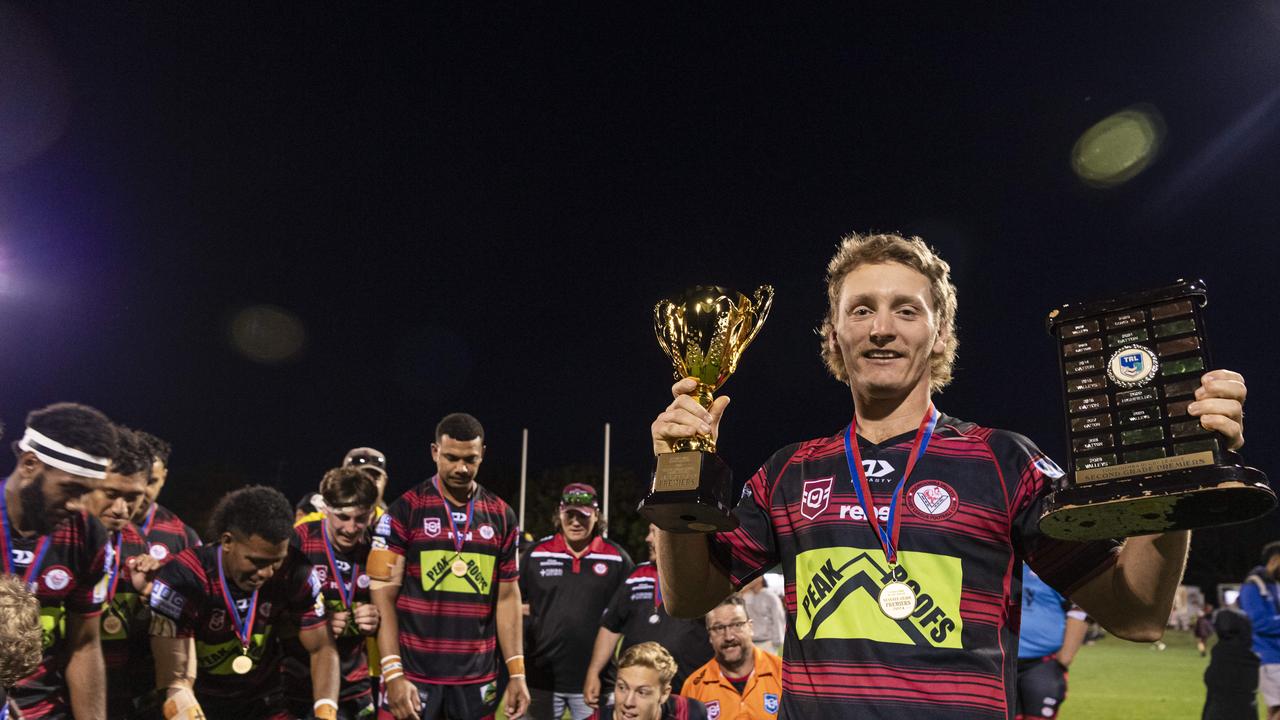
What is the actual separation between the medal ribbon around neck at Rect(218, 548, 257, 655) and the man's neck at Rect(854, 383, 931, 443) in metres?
5.08

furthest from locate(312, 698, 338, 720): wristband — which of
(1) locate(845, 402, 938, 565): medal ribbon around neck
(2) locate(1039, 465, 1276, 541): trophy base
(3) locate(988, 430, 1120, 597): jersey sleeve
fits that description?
(2) locate(1039, 465, 1276, 541): trophy base

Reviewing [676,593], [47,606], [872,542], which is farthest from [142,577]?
[872,542]

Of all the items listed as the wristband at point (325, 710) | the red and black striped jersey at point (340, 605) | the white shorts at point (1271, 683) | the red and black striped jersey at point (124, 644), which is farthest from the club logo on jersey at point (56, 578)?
the white shorts at point (1271, 683)

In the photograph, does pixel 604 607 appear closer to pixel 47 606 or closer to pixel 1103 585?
pixel 47 606

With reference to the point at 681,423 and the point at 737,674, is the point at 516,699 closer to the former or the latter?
the point at 737,674

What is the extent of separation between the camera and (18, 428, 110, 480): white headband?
4500 mm

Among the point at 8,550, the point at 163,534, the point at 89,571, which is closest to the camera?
the point at 8,550

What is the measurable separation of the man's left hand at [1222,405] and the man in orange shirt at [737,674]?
4896 mm

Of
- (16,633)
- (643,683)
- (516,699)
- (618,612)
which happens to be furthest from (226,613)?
(618,612)

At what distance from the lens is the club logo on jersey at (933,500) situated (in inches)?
91.3

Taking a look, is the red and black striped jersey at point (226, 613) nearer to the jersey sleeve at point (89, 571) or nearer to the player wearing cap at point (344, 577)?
the jersey sleeve at point (89, 571)

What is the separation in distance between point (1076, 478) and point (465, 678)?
603 cm

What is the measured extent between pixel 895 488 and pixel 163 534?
Answer: 7.20 meters

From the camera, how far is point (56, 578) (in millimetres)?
4848
